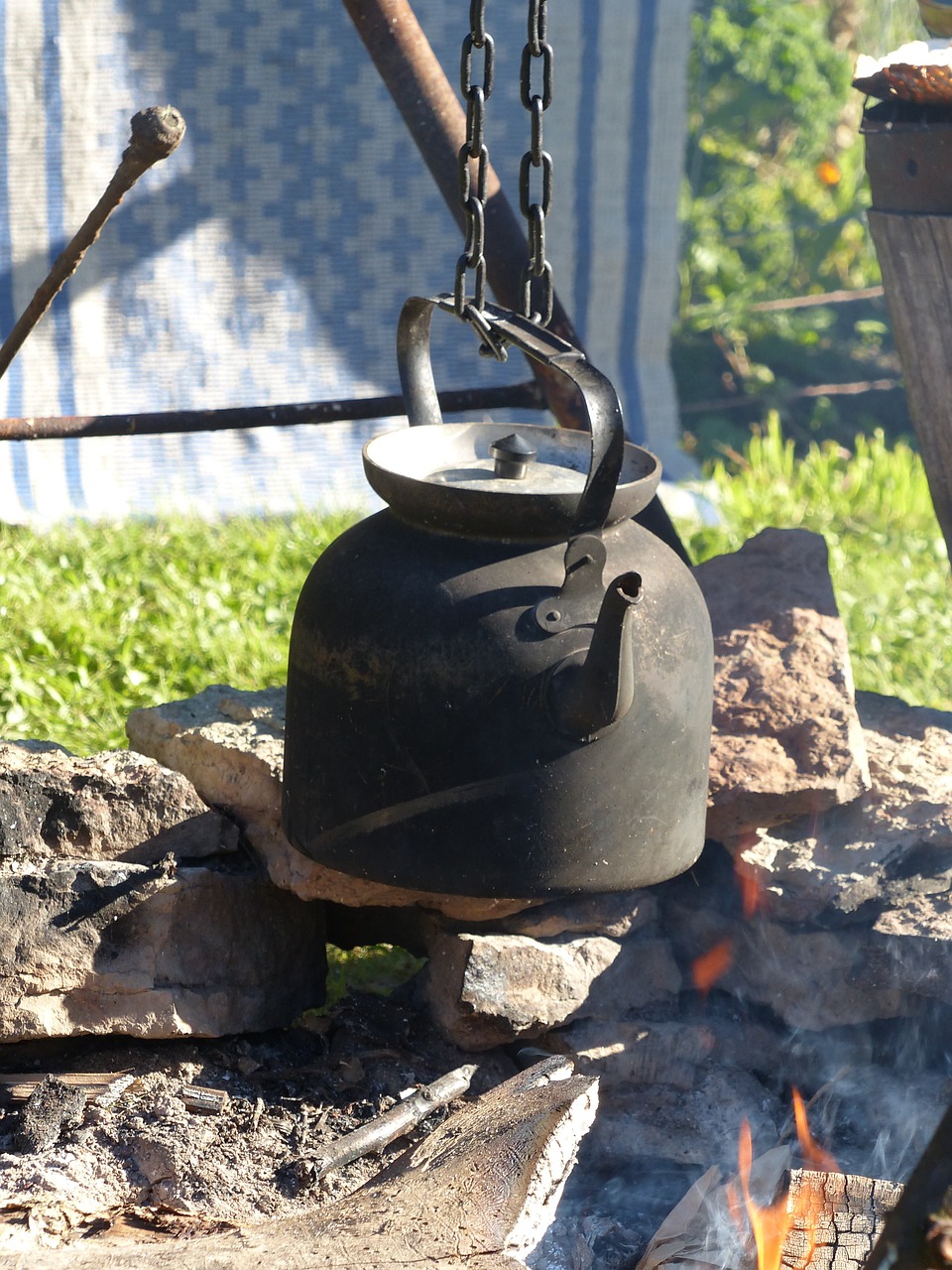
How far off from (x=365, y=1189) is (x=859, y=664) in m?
2.57

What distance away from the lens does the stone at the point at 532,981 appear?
238 cm

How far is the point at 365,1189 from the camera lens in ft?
6.77

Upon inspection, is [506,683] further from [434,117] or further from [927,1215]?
[434,117]

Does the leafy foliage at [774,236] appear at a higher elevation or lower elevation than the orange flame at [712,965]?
higher

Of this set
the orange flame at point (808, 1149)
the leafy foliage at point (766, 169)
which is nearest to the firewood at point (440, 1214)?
the orange flame at point (808, 1149)

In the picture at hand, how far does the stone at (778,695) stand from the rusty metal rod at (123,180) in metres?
1.37

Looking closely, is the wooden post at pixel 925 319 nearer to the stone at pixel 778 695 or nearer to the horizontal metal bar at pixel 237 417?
the stone at pixel 778 695

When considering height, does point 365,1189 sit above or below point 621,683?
below

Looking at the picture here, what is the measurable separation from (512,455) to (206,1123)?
1210 millimetres

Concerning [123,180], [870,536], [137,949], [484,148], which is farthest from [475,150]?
[870,536]

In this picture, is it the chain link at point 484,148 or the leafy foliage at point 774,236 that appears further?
the leafy foliage at point 774,236

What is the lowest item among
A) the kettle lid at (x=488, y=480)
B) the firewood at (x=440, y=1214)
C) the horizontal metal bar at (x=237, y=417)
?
the firewood at (x=440, y=1214)

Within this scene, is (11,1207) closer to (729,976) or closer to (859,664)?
(729,976)

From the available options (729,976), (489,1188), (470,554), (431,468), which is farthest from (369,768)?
(729,976)
